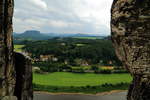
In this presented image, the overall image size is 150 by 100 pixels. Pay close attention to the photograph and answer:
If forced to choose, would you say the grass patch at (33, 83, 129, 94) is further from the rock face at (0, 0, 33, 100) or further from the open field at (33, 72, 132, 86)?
the rock face at (0, 0, 33, 100)

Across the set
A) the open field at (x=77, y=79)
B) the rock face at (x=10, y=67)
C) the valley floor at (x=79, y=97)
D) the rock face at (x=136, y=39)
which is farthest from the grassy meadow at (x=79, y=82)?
the rock face at (x=136, y=39)

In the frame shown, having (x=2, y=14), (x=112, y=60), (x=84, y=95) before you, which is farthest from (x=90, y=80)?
(x=2, y=14)

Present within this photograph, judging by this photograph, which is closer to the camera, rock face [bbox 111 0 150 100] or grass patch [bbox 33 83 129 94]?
rock face [bbox 111 0 150 100]

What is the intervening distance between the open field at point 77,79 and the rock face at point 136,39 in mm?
35513

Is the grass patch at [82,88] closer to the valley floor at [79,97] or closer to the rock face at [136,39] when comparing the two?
the valley floor at [79,97]

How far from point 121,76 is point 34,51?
34.2 metres

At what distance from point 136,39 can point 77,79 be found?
133ft

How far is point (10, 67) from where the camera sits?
12188 mm

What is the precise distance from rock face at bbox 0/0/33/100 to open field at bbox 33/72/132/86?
106 feet

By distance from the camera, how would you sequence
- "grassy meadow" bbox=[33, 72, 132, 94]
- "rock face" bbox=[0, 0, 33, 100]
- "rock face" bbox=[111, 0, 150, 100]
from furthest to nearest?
1. "grassy meadow" bbox=[33, 72, 132, 94]
2. "rock face" bbox=[0, 0, 33, 100]
3. "rock face" bbox=[111, 0, 150, 100]

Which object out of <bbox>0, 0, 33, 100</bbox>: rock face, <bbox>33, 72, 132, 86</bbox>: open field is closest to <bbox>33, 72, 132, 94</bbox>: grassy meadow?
<bbox>33, 72, 132, 86</bbox>: open field

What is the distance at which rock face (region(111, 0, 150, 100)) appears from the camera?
9.54m

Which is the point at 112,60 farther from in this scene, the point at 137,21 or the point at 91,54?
the point at 137,21

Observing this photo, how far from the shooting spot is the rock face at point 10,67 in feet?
37.8
